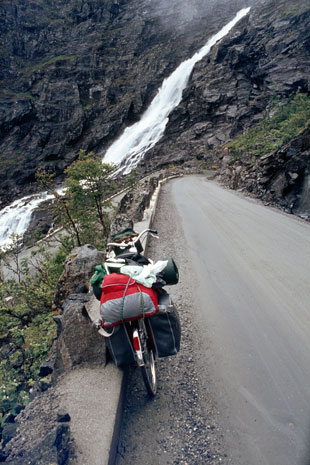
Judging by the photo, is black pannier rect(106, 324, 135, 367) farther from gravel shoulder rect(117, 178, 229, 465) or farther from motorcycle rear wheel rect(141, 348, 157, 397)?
gravel shoulder rect(117, 178, 229, 465)

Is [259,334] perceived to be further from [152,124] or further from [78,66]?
[78,66]

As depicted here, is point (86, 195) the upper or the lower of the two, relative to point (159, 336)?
upper

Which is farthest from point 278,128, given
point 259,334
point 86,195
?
point 259,334

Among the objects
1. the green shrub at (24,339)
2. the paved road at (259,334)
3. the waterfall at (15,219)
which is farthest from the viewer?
the waterfall at (15,219)

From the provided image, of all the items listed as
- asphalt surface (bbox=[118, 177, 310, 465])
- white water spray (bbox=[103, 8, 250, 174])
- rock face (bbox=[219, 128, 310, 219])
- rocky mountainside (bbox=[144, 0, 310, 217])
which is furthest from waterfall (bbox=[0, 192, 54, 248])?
asphalt surface (bbox=[118, 177, 310, 465])

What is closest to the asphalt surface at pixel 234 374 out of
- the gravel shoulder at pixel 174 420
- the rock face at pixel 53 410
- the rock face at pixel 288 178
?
the gravel shoulder at pixel 174 420

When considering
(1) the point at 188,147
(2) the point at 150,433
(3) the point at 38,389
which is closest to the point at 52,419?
(3) the point at 38,389

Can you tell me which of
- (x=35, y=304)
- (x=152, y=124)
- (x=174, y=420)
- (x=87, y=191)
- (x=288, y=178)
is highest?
(x=152, y=124)

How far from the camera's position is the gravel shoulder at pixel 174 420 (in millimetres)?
2082

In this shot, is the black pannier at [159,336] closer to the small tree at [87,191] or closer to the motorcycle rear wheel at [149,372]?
the motorcycle rear wheel at [149,372]

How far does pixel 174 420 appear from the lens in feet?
7.80

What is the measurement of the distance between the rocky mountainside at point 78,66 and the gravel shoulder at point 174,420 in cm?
4423

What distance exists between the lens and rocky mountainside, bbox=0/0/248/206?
48.0m

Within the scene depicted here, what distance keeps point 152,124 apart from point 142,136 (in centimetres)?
334
